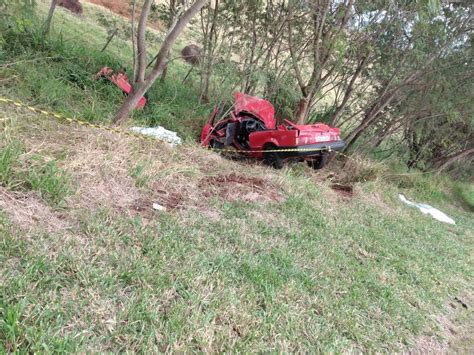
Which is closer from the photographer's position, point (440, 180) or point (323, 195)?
point (323, 195)

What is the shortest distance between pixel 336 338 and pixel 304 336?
10.1 inches

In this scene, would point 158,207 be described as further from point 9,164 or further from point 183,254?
point 9,164

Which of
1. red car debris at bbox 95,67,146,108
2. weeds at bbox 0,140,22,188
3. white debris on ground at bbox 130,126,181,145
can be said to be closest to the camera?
weeds at bbox 0,140,22,188

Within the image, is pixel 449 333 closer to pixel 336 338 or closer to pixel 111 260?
pixel 336 338

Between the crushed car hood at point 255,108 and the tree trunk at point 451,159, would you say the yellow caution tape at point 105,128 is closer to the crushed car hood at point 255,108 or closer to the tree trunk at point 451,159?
the crushed car hood at point 255,108

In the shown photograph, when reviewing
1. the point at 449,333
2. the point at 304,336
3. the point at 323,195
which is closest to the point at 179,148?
the point at 323,195

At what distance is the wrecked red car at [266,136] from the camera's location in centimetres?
593

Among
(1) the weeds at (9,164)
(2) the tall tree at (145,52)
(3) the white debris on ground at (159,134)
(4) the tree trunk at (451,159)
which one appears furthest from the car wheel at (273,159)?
(4) the tree trunk at (451,159)

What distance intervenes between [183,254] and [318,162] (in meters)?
3.90

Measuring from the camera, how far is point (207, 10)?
824 centimetres

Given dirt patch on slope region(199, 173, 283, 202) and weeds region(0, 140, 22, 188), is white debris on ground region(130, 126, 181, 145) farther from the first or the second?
weeds region(0, 140, 22, 188)

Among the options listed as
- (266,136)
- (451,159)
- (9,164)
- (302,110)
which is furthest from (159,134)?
(451,159)

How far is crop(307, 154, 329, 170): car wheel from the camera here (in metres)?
6.47

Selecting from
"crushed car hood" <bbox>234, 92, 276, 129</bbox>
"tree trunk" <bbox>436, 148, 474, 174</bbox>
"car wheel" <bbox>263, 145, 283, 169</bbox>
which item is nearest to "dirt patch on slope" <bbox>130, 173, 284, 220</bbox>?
"car wheel" <bbox>263, 145, 283, 169</bbox>
